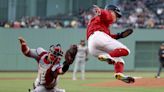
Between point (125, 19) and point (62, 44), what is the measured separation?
412 cm

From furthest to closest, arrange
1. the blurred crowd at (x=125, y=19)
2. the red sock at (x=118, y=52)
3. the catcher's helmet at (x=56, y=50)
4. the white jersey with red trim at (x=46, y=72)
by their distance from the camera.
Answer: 1. the blurred crowd at (x=125, y=19)
2. the white jersey with red trim at (x=46, y=72)
3. the catcher's helmet at (x=56, y=50)
4. the red sock at (x=118, y=52)

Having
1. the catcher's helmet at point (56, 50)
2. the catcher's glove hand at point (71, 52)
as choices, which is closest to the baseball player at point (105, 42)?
the catcher's glove hand at point (71, 52)

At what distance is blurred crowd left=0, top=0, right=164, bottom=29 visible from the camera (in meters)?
33.2

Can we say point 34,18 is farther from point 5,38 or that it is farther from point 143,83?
point 143,83

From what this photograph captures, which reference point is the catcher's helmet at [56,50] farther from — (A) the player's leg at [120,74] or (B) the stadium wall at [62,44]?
(B) the stadium wall at [62,44]

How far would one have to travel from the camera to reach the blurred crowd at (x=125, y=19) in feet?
109

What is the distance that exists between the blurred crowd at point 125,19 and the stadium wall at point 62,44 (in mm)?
370

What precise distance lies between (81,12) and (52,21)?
1793 millimetres

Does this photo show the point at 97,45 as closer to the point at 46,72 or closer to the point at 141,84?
the point at 46,72

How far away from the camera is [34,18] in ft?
108

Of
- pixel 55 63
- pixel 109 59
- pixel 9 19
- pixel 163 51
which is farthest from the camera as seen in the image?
pixel 9 19

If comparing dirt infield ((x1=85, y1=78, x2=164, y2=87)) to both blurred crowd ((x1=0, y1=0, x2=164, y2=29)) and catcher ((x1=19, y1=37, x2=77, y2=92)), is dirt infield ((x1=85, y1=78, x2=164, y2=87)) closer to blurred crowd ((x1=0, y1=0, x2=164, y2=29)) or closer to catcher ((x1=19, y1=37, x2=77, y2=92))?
catcher ((x1=19, y1=37, x2=77, y2=92))

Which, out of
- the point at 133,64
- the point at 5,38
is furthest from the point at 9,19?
the point at 133,64

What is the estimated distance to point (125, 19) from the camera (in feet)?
114
